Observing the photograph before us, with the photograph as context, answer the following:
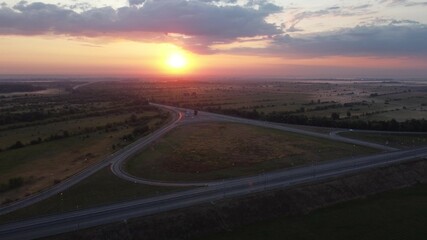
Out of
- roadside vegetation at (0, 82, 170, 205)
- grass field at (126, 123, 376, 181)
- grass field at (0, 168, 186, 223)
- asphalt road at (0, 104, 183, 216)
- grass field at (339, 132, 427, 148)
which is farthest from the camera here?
grass field at (339, 132, 427, 148)

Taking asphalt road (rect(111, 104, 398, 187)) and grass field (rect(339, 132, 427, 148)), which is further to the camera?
grass field (rect(339, 132, 427, 148))

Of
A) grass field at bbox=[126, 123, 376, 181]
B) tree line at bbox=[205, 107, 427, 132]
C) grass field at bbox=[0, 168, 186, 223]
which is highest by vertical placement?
tree line at bbox=[205, 107, 427, 132]

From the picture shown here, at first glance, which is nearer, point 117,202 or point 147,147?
point 117,202

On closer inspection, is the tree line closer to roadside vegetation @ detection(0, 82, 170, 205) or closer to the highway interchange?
the highway interchange

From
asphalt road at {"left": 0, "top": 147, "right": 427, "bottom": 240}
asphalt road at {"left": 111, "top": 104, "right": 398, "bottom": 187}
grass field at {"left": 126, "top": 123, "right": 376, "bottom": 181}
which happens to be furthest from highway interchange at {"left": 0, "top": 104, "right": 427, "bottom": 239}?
grass field at {"left": 126, "top": 123, "right": 376, "bottom": 181}

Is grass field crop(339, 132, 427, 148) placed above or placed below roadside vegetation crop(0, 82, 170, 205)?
above

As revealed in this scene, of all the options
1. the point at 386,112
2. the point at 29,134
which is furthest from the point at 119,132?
the point at 386,112

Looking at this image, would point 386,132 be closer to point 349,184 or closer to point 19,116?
point 349,184

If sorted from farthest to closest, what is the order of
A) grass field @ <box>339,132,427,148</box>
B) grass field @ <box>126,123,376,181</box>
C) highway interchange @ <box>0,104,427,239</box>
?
Result: grass field @ <box>339,132,427,148</box> < grass field @ <box>126,123,376,181</box> < highway interchange @ <box>0,104,427,239</box>
